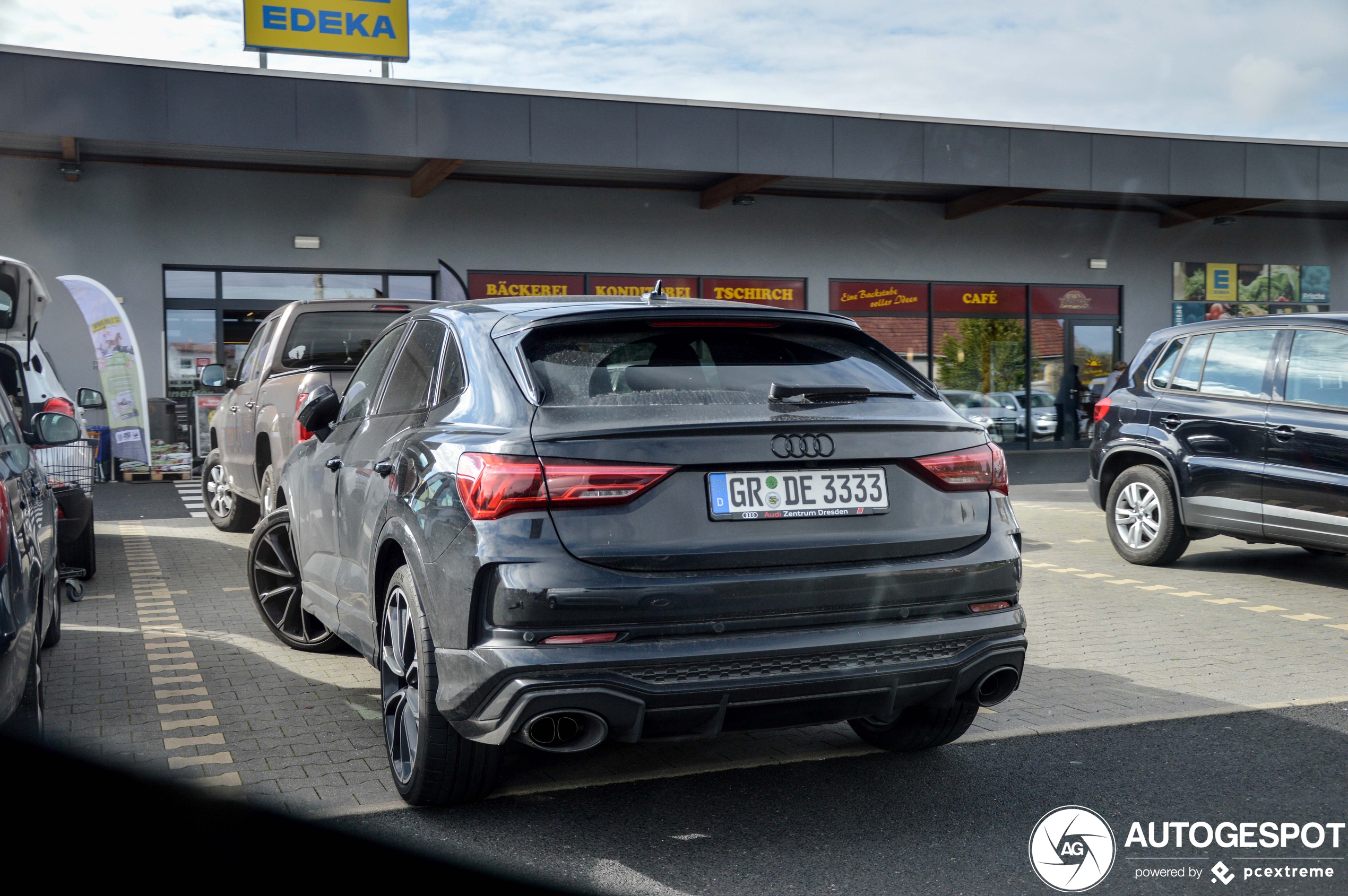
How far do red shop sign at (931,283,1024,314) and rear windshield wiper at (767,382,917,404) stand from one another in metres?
18.3

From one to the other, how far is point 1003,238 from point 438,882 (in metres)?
20.4

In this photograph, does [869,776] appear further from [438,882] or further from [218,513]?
[218,513]

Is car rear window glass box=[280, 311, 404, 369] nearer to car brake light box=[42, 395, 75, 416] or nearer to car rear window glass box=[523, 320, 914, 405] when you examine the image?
car brake light box=[42, 395, 75, 416]

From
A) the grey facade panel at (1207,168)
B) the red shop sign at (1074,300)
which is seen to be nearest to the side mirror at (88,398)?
the grey facade panel at (1207,168)

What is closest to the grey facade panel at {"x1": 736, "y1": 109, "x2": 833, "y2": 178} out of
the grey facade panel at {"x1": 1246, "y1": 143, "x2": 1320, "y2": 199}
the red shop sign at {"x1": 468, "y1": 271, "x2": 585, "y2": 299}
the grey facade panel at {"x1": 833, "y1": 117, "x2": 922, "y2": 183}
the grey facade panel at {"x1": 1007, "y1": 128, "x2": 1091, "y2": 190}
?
the grey facade panel at {"x1": 833, "y1": 117, "x2": 922, "y2": 183}

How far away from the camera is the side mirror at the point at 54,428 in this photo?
563 cm

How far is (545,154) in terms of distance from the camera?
55.0 ft

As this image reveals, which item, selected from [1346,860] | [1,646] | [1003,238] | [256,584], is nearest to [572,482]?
[1,646]

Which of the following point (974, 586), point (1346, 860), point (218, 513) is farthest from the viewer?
point (218, 513)

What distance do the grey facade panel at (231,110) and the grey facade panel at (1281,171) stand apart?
49.9 ft

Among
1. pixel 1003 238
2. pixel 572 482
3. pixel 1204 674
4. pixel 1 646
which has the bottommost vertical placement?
pixel 1204 674

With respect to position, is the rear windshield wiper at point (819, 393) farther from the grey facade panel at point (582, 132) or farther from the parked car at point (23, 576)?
the grey facade panel at point (582, 132)

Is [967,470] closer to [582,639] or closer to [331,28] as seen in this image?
[582,639]

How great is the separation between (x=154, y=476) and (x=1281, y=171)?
723 inches
